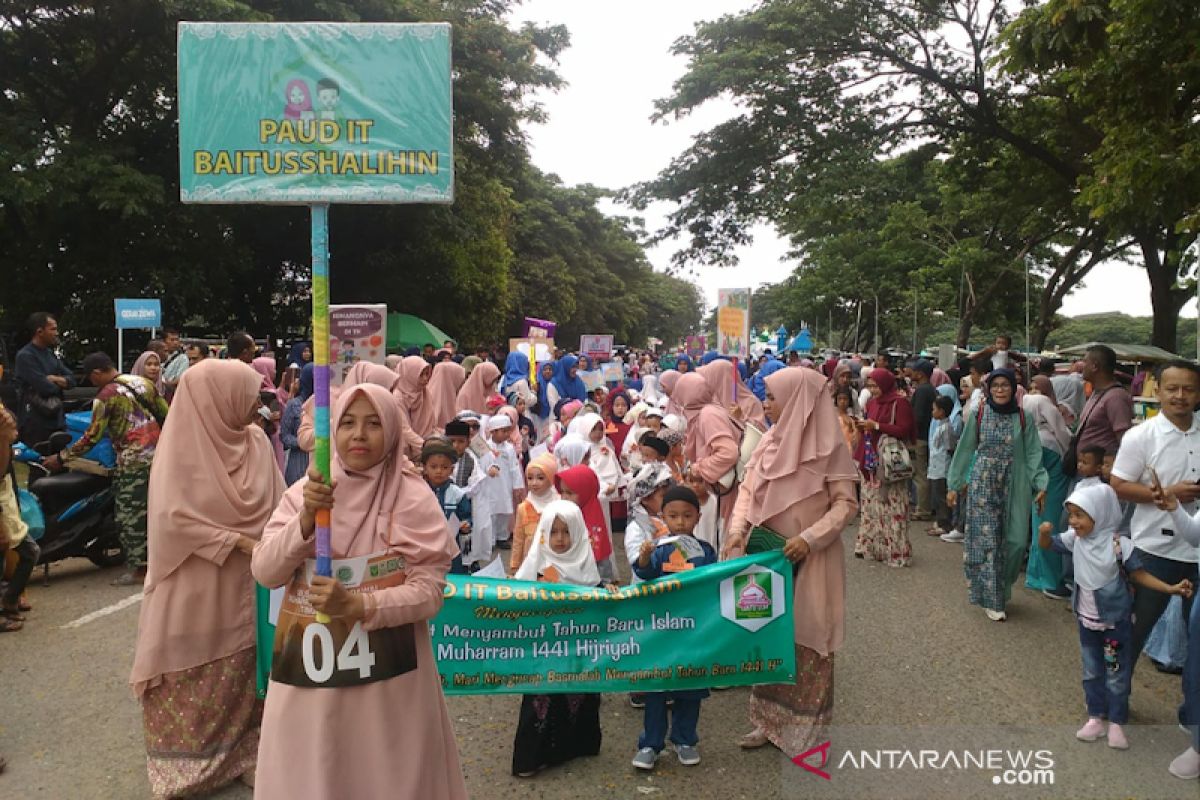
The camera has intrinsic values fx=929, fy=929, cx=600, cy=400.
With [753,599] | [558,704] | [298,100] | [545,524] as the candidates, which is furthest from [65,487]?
[298,100]

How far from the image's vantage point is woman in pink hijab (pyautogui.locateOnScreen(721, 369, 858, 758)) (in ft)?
14.3

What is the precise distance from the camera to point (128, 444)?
7.21 meters

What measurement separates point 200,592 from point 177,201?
17.0 meters

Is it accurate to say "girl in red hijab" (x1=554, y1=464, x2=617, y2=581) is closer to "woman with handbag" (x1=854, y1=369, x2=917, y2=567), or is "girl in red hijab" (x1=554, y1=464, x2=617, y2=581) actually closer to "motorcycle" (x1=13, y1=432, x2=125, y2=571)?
"woman with handbag" (x1=854, y1=369, x2=917, y2=567)

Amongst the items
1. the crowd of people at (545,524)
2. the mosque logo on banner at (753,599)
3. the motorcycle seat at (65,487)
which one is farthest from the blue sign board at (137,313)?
the mosque logo on banner at (753,599)

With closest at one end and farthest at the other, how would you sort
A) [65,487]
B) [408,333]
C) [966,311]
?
[65,487] → [408,333] → [966,311]

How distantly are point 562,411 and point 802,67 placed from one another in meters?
7.79

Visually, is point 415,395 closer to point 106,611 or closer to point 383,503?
point 106,611

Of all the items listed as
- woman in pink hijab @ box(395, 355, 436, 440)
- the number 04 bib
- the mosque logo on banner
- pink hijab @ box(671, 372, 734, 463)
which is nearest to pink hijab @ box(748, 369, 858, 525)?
the mosque logo on banner

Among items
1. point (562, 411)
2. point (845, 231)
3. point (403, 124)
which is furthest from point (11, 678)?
point (845, 231)

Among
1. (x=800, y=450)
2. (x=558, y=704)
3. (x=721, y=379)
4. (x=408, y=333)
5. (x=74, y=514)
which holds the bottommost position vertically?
(x=558, y=704)

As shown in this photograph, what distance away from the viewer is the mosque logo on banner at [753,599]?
4316 millimetres

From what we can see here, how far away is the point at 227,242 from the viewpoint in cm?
2075

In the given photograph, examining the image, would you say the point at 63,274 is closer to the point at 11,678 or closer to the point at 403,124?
the point at 11,678
